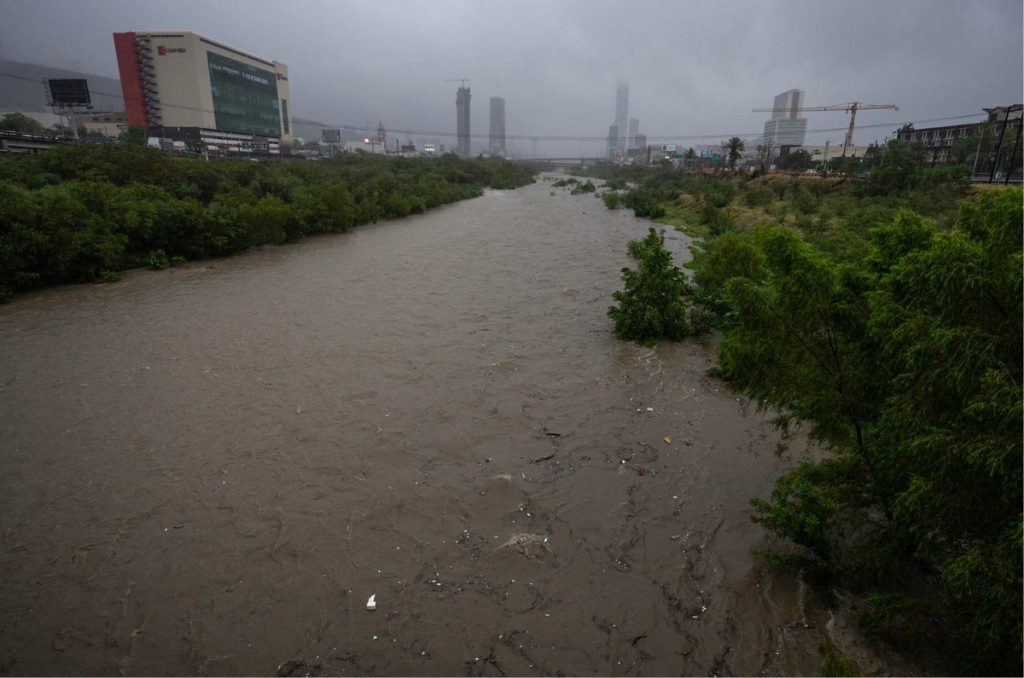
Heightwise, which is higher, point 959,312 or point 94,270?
point 959,312

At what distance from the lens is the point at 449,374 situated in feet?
36.9

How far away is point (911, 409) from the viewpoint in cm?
410

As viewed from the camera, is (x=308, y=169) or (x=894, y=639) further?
(x=308, y=169)

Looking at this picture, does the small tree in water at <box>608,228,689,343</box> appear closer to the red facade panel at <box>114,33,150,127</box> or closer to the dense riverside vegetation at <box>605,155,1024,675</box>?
the dense riverside vegetation at <box>605,155,1024,675</box>

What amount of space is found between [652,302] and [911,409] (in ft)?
31.2

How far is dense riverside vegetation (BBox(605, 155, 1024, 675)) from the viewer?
3.58 m

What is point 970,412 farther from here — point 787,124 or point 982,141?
point 787,124

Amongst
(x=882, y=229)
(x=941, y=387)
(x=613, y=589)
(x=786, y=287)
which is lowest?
(x=613, y=589)

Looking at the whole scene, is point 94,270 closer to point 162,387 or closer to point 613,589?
point 162,387

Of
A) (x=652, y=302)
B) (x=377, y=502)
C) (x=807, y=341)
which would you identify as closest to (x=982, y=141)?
(x=652, y=302)

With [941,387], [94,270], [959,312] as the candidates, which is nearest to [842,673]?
[941,387]

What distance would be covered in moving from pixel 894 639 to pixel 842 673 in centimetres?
126

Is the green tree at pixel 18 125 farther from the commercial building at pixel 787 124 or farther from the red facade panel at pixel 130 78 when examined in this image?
the commercial building at pixel 787 124

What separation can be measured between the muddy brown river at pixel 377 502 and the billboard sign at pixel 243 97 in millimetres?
80640
